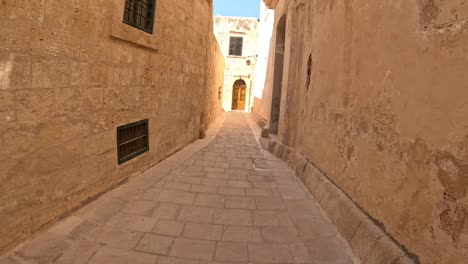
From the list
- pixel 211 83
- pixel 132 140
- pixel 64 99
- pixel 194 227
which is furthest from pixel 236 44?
pixel 194 227

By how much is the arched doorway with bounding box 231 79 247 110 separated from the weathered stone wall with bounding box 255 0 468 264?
22524 millimetres

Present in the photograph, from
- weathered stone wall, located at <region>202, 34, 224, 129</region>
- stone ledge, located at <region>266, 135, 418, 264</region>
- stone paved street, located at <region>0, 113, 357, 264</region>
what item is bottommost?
stone paved street, located at <region>0, 113, 357, 264</region>

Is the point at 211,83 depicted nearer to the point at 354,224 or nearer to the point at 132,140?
the point at 132,140

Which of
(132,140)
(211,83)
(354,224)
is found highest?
(211,83)

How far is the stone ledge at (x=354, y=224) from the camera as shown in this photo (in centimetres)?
224

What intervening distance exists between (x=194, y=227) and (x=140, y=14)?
3.37 metres

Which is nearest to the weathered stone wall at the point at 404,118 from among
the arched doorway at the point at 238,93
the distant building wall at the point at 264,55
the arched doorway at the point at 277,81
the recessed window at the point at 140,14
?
the recessed window at the point at 140,14

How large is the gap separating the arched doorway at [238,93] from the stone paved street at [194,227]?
870 inches

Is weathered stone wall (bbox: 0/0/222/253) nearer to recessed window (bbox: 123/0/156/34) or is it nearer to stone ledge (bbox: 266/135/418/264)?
recessed window (bbox: 123/0/156/34)

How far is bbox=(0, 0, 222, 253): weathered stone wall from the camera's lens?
2271mm

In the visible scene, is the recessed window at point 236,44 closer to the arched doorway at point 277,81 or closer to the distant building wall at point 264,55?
the distant building wall at point 264,55

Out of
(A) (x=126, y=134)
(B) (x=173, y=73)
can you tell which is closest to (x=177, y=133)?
(B) (x=173, y=73)

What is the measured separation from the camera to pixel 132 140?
175 inches

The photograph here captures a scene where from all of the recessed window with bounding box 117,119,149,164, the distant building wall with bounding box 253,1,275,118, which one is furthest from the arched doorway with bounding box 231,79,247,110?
the recessed window with bounding box 117,119,149,164
